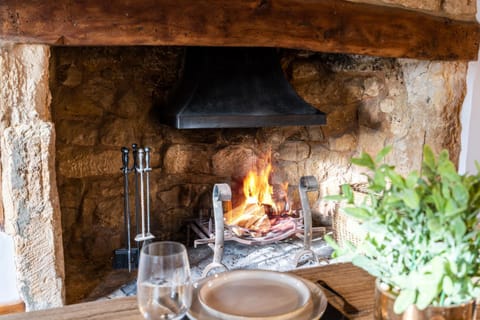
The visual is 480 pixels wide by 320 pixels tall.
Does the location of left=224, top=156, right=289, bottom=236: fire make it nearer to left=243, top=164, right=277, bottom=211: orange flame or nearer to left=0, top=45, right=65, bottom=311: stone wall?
left=243, top=164, right=277, bottom=211: orange flame

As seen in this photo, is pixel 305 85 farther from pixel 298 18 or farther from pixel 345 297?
pixel 345 297

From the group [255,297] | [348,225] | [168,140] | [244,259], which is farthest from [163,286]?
[348,225]

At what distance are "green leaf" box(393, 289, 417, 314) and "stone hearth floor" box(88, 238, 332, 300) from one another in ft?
5.25

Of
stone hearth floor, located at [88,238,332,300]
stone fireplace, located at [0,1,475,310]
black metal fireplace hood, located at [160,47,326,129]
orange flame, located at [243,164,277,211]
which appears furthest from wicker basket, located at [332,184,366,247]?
black metal fireplace hood, located at [160,47,326,129]

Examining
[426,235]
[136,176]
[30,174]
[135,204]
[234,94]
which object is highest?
[234,94]

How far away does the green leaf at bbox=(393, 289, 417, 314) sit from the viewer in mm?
577

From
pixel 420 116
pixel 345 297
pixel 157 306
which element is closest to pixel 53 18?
pixel 157 306

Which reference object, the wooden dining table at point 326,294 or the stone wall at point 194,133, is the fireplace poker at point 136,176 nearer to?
the stone wall at point 194,133

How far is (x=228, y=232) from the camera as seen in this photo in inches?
88.0

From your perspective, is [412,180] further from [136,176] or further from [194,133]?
[194,133]

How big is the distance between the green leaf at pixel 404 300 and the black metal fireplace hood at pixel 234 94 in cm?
149

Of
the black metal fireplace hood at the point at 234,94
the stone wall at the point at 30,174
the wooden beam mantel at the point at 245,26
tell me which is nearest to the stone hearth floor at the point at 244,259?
the stone wall at the point at 30,174

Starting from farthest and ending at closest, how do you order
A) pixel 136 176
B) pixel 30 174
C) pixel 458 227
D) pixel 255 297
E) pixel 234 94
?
pixel 136 176 → pixel 234 94 → pixel 30 174 → pixel 255 297 → pixel 458 227

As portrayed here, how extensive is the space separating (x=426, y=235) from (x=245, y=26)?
1.32 meters
